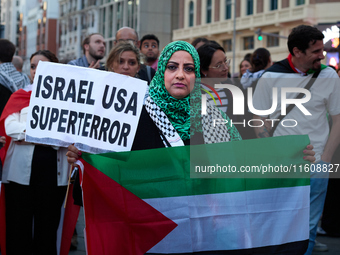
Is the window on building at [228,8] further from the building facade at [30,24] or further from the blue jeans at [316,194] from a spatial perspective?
the building facade at [30,24]

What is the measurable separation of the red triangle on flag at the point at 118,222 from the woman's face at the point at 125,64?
6.52ft

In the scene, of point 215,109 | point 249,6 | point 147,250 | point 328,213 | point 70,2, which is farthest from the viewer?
point 70,2

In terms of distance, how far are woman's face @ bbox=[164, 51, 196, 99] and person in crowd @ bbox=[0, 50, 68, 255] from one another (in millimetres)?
2060

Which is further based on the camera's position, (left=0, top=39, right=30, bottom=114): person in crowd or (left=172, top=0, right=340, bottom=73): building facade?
(left=172, top=0, right=340, bottom=73): building facade

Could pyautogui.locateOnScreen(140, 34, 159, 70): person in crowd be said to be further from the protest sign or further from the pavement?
the protest sign

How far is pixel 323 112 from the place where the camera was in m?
5.47

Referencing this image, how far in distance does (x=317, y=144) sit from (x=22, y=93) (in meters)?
2.68

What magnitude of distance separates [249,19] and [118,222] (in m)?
Result: 47.8

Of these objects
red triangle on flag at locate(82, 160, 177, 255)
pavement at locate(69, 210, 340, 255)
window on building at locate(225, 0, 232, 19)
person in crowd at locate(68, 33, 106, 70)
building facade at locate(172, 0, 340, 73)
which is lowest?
pavement at locate(69, 210, 340, 255)

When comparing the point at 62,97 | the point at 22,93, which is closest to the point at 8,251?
the point at 22,93

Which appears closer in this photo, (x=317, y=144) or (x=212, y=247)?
(x=212, y=247)

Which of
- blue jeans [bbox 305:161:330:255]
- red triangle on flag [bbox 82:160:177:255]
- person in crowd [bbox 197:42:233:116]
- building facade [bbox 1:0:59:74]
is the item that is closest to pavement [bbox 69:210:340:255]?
blue jeans [bbox 305:161:330:255]

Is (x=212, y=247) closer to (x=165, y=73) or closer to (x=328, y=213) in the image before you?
(x=165, y=73)

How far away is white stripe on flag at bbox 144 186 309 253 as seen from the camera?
376 cm
